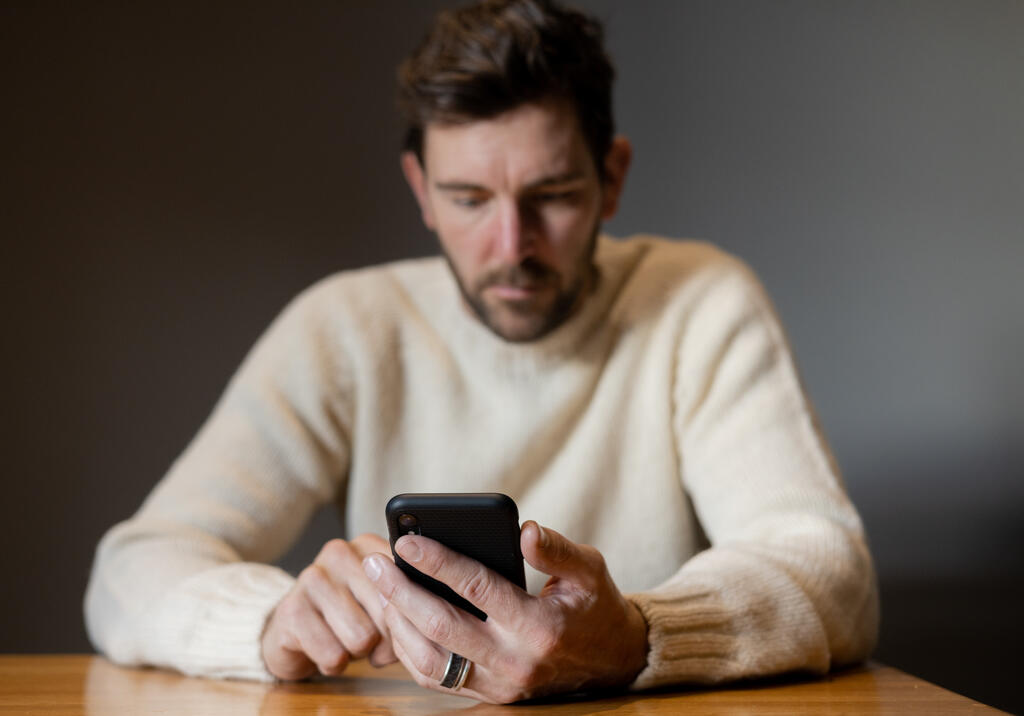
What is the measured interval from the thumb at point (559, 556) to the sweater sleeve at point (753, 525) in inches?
4.8

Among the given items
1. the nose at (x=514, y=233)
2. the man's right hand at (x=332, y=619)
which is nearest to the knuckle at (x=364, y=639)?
the man's right hand at (x=332, y=619)

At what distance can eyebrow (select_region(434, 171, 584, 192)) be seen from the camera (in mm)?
1266

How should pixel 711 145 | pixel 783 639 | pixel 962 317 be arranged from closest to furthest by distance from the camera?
pixel 783 639 → pixel 962 317 → pixel 711 145

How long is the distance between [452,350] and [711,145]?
3.10 ft

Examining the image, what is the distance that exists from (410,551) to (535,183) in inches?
25.6

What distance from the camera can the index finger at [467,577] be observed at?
2.37 ft

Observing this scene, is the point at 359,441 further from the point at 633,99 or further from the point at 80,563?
the point at 633,99

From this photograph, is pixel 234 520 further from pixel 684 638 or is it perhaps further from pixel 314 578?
pixel 684 638

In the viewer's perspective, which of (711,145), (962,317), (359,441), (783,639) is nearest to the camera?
(783,639)

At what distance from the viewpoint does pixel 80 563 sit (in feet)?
6.76

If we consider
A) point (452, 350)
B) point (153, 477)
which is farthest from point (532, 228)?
point (153, 477)

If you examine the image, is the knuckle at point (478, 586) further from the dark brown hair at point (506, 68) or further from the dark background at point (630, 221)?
the dark background at point (630, 221)

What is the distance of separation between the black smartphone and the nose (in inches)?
23.5

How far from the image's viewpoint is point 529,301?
4.42 ft
